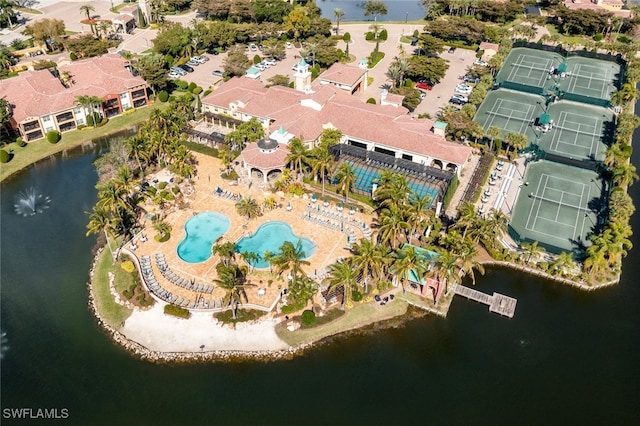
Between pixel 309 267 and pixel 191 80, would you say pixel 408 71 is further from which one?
pixel 309 267

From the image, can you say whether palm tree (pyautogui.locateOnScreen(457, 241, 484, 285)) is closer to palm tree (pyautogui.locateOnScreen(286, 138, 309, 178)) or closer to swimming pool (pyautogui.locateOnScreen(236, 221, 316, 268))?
swimming pool (pyautogui.locateOnScreen(236, 221, 316, 268))

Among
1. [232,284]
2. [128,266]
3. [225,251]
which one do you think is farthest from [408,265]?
[128,266]

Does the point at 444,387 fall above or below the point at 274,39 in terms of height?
below

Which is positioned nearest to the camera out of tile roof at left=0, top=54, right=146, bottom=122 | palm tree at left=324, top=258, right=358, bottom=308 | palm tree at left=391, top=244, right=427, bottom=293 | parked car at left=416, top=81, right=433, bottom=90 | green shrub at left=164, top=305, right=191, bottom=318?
palm tree at left=324, top=258, right=358, bottom=308

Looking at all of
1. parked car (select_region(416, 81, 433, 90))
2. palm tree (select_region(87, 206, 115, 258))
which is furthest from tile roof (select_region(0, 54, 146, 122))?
parked car (select_region(416, 81, 433, 90))

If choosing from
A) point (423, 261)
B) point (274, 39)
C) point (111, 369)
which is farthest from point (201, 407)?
point (274, 39)

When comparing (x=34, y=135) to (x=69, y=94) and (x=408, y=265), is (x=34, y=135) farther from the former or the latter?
(x=408, y=265)

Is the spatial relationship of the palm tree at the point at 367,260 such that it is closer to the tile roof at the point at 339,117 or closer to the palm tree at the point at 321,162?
the palm tree at the point at 321,162
